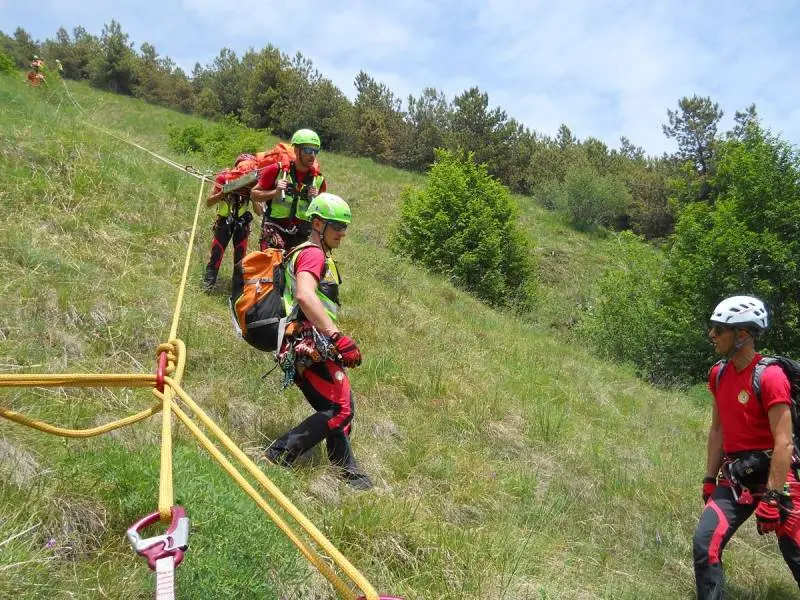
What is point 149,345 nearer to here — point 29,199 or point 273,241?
point 273,241

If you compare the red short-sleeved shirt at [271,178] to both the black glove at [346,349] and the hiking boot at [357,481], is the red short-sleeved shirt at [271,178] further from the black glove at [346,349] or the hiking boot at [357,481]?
the hiking boot at [357,481]

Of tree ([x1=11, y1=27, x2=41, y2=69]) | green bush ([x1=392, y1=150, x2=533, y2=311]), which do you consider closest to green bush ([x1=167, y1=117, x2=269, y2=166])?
green bush ([x1=392, y1=150, x2=533, y2=311])

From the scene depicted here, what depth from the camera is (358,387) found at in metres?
5.49

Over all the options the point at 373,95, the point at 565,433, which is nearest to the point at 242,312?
the point at 565,433

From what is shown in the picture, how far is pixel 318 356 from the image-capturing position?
3570mm

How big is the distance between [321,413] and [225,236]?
11.7 ft

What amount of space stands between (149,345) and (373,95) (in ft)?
125

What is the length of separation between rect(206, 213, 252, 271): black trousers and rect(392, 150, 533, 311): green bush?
9.59 metres

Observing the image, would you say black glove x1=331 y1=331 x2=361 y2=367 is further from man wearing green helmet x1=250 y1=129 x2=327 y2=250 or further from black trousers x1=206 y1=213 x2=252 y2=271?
black trousers x1=206 y1=213 x2=252 y2=271

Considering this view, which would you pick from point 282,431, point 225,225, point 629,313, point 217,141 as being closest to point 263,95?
point 217,141

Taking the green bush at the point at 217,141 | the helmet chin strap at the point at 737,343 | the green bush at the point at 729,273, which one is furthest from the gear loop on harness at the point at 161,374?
the green bush at the point at 217,141

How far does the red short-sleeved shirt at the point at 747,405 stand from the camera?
3398mm

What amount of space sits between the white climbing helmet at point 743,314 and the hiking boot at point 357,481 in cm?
237

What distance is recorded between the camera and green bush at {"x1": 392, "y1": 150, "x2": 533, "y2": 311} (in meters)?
16.3
